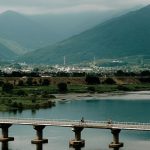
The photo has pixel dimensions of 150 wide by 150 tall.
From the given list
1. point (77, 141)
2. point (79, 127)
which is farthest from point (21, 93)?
point (77, 141)

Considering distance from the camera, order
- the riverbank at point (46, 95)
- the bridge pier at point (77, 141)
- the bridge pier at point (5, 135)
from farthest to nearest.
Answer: the riverbank at point (46, 95)
the bridge pier at point (5, 135)
the bridge pier at point (77, 141)

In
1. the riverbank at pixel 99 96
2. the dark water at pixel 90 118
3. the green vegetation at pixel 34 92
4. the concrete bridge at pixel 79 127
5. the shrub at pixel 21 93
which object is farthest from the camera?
the riverbank at pixel 99 96

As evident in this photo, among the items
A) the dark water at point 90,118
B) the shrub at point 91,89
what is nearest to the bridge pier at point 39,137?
the dark water at point 90,118

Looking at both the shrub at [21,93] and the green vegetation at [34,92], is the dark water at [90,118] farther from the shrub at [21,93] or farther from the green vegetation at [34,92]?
the shrub at [21,93]

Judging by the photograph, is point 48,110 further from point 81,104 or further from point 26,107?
point 81,104

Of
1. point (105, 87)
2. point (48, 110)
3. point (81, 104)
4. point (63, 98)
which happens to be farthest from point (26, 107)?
point (105, 87)

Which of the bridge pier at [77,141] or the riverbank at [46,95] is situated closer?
the bridge pier at [77,141]

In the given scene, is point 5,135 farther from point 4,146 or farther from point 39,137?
point 39,137

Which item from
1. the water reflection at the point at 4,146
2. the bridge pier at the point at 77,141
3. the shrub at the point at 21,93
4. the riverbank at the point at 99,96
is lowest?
the water reflection at the point at 4,146
